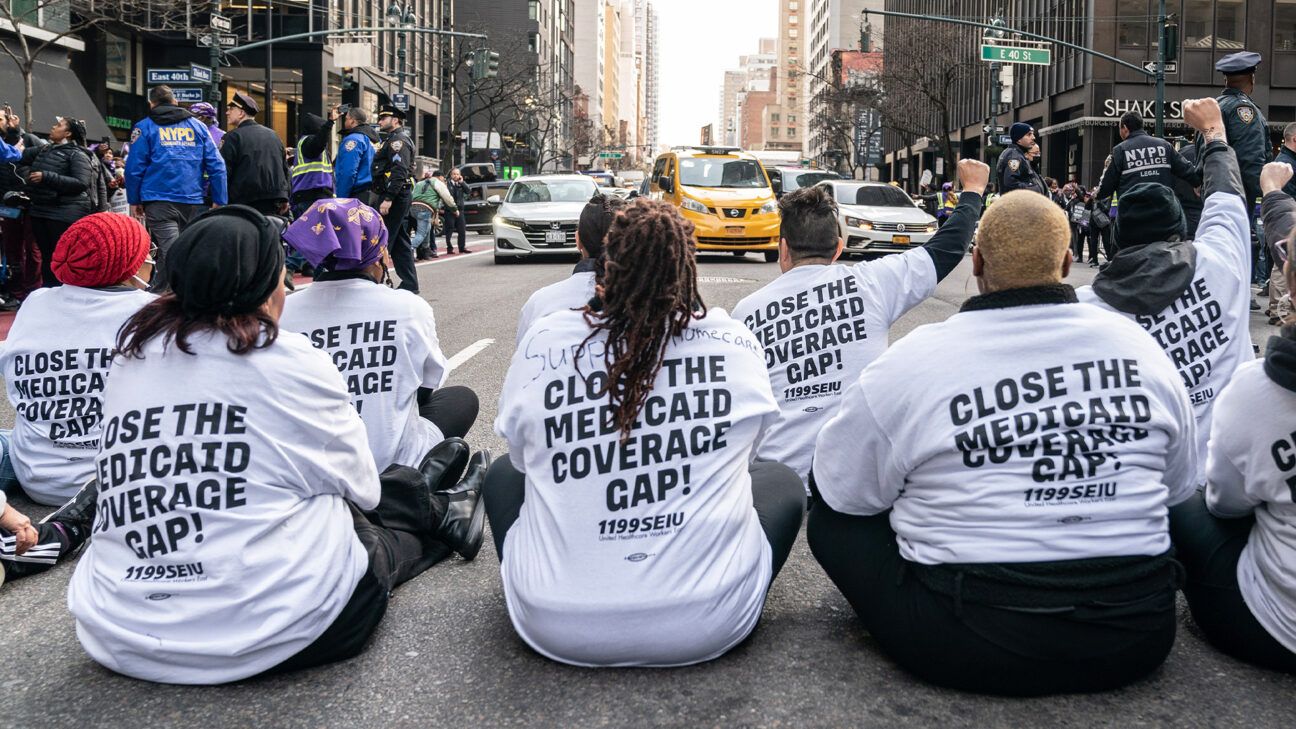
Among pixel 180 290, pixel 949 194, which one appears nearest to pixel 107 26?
pixel 949 194

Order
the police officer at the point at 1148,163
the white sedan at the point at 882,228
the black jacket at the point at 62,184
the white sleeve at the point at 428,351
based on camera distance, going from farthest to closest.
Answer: the white sedan at the point at 882,228
the black jacket at the point at 62,184
the police officer at the point at 1148,163
the white sleeve at the point at 428,351

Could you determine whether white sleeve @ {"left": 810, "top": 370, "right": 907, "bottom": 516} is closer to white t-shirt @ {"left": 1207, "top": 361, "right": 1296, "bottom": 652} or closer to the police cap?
white t-shirt @ {"left": 1207, "top": 361, "right": 1296, "bottom": 652}

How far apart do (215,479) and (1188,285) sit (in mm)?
3301

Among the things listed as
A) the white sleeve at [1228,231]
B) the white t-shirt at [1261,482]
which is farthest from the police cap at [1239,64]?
the white t-shirt at [1261,482]

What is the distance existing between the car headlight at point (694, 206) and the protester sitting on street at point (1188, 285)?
55.7 feet

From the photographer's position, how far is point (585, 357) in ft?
10.5

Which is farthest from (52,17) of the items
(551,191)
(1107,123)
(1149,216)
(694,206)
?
(1107,123)

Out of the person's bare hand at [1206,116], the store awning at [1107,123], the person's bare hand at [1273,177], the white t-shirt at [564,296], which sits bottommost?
the white t-shirt at [564,296]

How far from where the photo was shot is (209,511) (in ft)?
10.0

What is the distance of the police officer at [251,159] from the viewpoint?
36.8 ft

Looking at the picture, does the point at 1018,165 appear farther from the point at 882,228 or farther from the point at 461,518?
the point at 461,518

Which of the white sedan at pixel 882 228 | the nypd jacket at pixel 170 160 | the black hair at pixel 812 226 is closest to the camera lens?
the black hair at pixel 812 226

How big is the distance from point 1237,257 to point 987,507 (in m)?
2.04

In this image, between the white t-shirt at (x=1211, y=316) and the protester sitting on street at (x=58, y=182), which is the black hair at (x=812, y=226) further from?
the protester sitting on street at (x=58, y=182)
